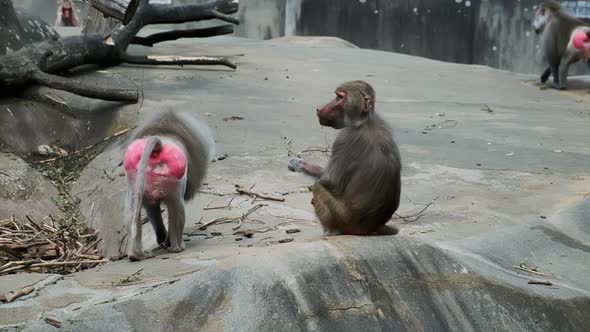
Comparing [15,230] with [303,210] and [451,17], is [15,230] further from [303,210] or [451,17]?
[451,17]

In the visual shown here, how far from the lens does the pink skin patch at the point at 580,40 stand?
11.1 metres

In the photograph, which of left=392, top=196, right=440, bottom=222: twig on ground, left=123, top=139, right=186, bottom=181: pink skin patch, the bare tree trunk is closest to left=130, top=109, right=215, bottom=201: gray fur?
left=123, top=139, right=186, bottom=181: pink skin patch

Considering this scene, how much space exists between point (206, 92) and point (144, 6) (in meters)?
2.06

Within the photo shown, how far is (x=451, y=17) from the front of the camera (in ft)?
51.5

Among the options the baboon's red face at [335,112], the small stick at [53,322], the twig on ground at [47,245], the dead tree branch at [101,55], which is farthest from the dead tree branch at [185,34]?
the small stick at [53,322]

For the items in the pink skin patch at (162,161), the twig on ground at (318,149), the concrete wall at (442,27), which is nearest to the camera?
the pink skin patch at (162,161)

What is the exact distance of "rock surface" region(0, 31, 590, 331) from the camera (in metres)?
3.64

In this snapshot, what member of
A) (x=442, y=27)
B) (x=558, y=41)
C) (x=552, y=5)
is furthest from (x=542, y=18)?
(x=442, y=27)

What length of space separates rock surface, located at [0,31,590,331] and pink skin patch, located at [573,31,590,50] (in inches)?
59.0

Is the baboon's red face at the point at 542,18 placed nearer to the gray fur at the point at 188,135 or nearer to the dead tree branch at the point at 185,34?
the dead tree branch at the point at 185,34

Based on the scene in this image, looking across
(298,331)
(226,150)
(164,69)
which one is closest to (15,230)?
(226,150)

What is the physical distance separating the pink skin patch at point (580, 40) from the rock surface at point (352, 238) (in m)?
1.50

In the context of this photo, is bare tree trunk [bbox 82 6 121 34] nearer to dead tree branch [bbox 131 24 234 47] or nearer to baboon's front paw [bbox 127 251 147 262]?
dead tree branch [bbox 131 24 234 47]

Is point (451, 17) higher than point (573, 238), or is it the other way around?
point (451, 17)
